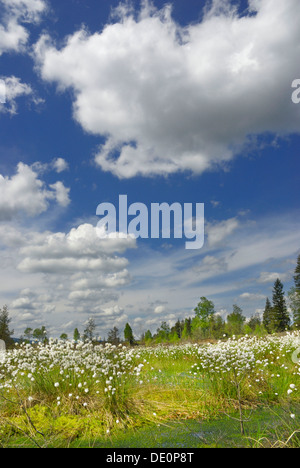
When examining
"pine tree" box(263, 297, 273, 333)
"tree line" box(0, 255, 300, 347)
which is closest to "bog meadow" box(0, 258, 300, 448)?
"tree line" box(0, 255, 300, 347)

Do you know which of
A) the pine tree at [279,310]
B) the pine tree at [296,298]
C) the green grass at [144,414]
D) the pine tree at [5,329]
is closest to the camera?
the green grass at [144,414]

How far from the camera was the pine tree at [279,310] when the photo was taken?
51.4 meters

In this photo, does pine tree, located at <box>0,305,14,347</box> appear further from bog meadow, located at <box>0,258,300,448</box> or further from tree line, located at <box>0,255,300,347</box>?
bog meadow, located at <box>0,258,300,448</box>

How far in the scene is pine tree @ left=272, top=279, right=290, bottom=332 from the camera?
51375 mm

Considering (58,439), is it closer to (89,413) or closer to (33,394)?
(89,413)

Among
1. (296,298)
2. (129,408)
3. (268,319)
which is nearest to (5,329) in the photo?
(129,408)

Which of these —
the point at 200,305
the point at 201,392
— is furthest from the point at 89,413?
the point at 200,305

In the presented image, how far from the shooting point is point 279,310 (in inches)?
2095

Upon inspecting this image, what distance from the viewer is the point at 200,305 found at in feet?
137

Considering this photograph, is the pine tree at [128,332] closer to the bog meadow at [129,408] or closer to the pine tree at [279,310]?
the pine tree at [279,310]

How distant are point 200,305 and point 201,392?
3600cm

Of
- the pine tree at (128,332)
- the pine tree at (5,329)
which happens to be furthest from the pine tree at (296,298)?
the pine tree at (5,329)
